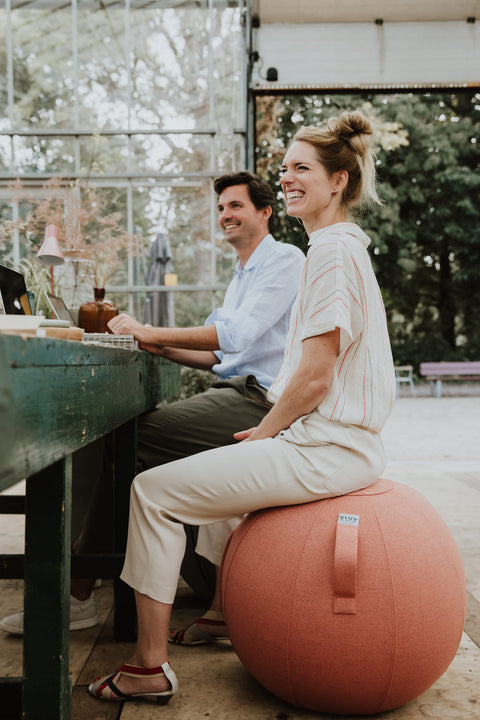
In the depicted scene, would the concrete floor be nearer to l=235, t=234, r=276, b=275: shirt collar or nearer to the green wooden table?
the green wooden table

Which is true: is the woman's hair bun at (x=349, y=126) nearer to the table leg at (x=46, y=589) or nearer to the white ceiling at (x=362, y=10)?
the table leg at (x=46, y=589)

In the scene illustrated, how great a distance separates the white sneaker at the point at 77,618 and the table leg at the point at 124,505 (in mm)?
180

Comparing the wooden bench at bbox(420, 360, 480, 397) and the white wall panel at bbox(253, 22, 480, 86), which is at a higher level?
the white wall panel at bbox(253, 22, 480, 86)

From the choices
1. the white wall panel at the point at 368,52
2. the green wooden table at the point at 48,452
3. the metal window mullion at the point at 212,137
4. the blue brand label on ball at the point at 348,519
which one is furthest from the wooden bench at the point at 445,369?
the green wooden table at the point at 48,452

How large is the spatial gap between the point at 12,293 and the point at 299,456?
0.83 metres

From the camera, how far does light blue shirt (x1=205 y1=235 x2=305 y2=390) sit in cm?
252

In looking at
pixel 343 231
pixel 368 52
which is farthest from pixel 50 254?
pixel 368 52

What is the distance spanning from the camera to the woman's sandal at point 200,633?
88.4 inches

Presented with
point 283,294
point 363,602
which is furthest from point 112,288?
point 363,602

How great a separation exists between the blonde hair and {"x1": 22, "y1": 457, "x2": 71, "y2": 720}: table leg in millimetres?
1126

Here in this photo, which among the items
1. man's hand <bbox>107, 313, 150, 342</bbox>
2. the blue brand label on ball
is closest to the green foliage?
man's hand <bbox>107, 313, 150, 342</bbox>

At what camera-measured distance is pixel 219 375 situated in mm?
2840

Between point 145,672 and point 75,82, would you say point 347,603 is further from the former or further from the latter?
point 75,82

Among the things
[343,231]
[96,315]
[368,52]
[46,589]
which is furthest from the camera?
[368,52]
